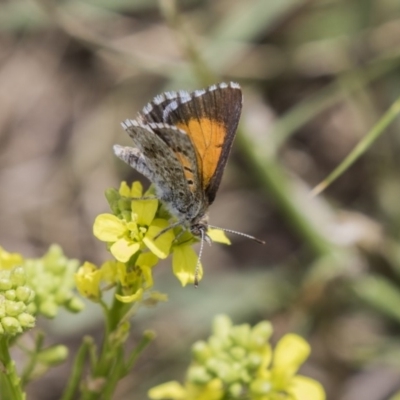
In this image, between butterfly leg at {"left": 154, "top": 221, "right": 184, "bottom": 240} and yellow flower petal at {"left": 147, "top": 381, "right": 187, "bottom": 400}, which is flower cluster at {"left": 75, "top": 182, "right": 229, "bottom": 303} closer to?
butterfly leg at {"left": 154, "top": 221, "right": 184, "bottom": 240}

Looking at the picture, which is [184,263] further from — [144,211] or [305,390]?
[305,390]

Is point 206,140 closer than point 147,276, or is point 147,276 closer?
point 147,276

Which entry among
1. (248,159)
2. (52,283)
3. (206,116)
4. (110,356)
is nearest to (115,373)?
(110,356)

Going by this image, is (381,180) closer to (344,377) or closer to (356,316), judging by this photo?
(356,316)

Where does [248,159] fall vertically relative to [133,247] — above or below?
above

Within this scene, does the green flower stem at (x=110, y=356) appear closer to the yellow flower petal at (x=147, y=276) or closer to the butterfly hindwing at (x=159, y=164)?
the yellow flower petal at (x=147, y=276)

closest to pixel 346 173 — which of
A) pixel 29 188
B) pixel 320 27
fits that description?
pixel 320 27
